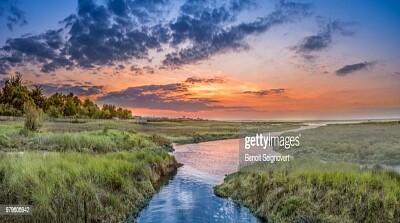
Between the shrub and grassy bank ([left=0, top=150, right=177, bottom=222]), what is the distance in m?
8.51

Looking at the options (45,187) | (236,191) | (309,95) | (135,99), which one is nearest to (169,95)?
(135,99)

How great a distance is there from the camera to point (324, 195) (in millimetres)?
11562

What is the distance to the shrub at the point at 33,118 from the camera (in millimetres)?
22062

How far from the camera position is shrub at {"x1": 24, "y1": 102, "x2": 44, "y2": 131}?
22.1 metres

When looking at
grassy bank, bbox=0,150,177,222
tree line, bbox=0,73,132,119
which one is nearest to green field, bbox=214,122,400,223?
grassy bank, bbox=0,150,177,222

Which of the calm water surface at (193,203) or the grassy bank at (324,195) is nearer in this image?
the grassy bank at (324,195)

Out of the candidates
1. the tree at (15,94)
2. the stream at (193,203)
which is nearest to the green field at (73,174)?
the stream at (193,203)

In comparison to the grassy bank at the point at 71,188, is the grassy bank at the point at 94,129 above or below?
above

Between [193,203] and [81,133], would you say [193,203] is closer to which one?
[193,203]

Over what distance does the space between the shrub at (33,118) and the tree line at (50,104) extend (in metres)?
0.31

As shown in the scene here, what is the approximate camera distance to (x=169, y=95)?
85.3 feet

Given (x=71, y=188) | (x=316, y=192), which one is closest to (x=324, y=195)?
(x=316, y=192)

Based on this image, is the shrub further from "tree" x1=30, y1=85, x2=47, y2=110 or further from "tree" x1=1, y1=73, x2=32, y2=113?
"tree" x1=1, y1=73, x2=32, y2=113

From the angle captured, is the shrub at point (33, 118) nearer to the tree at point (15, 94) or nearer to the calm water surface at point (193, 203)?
the tree at point (15, 94)
